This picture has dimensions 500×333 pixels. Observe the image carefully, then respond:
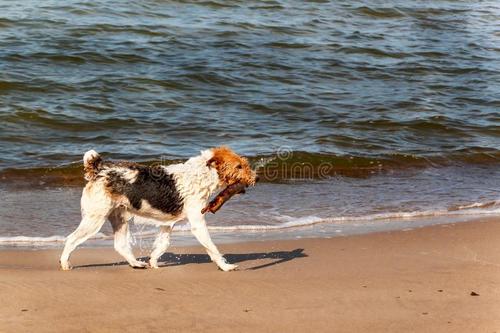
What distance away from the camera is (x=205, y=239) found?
727 cm

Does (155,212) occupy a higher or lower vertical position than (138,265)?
higher

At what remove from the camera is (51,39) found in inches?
667

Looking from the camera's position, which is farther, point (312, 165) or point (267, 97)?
point (267, 97)

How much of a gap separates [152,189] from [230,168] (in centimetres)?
68

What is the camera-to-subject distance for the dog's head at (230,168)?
735 centimetres

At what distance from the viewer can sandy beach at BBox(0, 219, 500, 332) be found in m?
5.79

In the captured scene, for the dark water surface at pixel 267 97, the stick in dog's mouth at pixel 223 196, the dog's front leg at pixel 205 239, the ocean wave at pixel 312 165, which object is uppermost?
the stick in dog's mouth at pixel 223 196

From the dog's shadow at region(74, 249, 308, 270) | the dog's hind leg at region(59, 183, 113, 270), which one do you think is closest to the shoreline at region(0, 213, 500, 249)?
the dog's shadow at region(74, 249, 308, 270)

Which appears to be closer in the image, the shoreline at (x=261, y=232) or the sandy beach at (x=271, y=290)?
the sandy beach at (x=271, y=290)

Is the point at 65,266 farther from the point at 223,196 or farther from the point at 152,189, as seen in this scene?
the point at 223,196

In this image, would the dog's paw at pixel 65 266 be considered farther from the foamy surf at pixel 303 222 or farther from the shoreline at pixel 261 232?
the foamy surf at pixel 303 222

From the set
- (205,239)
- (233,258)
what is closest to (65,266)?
(205,239)

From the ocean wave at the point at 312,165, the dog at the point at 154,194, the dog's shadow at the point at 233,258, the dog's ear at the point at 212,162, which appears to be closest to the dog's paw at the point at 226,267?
the dog at the point at 154,194

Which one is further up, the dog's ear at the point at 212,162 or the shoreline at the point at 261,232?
the dog's ear at the point at 212,162
